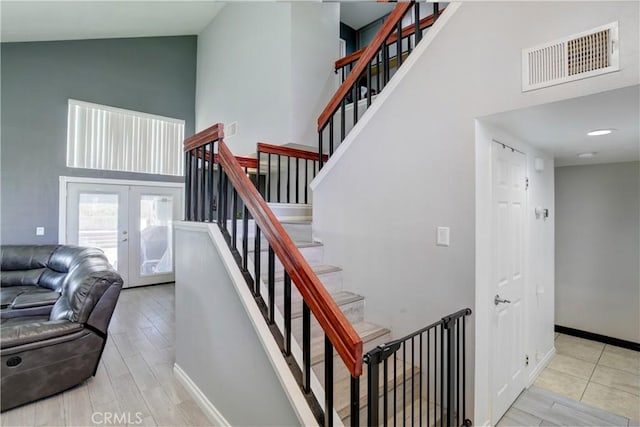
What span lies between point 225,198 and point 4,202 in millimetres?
4892

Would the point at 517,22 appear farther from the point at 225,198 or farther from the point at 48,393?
the point at 48,393

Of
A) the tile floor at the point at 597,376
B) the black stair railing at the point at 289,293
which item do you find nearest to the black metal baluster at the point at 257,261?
the black stair railing at the point at 289,293

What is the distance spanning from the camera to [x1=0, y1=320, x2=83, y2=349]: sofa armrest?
2260 millimetres

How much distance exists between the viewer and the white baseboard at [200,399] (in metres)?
2.14

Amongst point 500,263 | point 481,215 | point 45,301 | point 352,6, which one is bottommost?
point 45,301

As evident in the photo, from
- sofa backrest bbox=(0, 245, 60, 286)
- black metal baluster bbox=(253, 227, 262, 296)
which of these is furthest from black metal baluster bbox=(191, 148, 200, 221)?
sofa backrest bbox=(0, 245, 60, 286)

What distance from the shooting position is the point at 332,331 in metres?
1.32

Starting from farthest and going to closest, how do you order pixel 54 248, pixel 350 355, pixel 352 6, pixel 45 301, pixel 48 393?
pixel 352 6, pixel 54 248, pixel 45 301, pixel 48 393, pixel 350 355

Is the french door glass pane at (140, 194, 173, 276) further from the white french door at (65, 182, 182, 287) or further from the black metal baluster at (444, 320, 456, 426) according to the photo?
the black metal baluster at (444, 320, 456, 426)

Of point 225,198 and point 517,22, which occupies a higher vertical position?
point 517,22

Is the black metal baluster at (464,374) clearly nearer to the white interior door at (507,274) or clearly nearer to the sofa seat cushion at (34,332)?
the white interior door at (507,274)

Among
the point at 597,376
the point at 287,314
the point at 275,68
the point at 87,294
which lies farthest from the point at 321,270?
the point at 275,68

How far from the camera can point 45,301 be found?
354 cm

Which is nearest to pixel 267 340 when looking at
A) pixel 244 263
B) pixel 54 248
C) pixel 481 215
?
pixel 244 263
